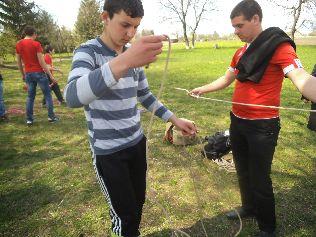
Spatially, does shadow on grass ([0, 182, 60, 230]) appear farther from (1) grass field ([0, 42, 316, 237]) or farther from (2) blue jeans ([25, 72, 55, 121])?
(2) blue jeans ([25, 72, 55, 121])

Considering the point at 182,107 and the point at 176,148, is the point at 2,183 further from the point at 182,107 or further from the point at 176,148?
the point at 182,107

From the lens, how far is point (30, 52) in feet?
23.4

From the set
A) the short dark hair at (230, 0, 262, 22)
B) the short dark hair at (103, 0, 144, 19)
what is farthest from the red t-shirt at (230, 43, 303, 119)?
the short dark hair at (103, 0, 144, 19)

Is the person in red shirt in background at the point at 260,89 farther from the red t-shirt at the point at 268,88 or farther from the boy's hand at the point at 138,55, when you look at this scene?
the boy's hand at the point at 138,55

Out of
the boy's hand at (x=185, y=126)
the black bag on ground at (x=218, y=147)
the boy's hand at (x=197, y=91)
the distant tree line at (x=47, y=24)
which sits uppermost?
the distant tree line at (x=47, y=24)

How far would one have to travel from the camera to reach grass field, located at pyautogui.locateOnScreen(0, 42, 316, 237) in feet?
11.9

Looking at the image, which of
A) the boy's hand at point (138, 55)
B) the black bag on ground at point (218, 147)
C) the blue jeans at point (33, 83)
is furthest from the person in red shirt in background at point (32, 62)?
the boy's hand at point (138, 55)

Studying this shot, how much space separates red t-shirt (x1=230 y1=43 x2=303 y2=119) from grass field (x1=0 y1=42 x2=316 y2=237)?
42.1 inches

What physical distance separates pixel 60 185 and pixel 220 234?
2495 millimetres

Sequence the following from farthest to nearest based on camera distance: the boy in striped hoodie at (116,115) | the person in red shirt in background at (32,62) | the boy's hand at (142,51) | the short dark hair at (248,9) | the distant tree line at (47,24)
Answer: the distant tree line at (47,24) < the person in red shirt in background at (32,62) < the short dark hair at (248,9) < the boy in striped hoodie at (116,115) < the boy's hand at (142,51)

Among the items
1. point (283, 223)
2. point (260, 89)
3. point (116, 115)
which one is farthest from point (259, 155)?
point (116, 115)

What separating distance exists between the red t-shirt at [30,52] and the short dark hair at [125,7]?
19.1 feet

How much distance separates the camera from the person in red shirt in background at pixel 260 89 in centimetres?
263

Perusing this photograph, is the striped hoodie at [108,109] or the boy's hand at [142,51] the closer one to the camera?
the boy's hand at [142,51]
